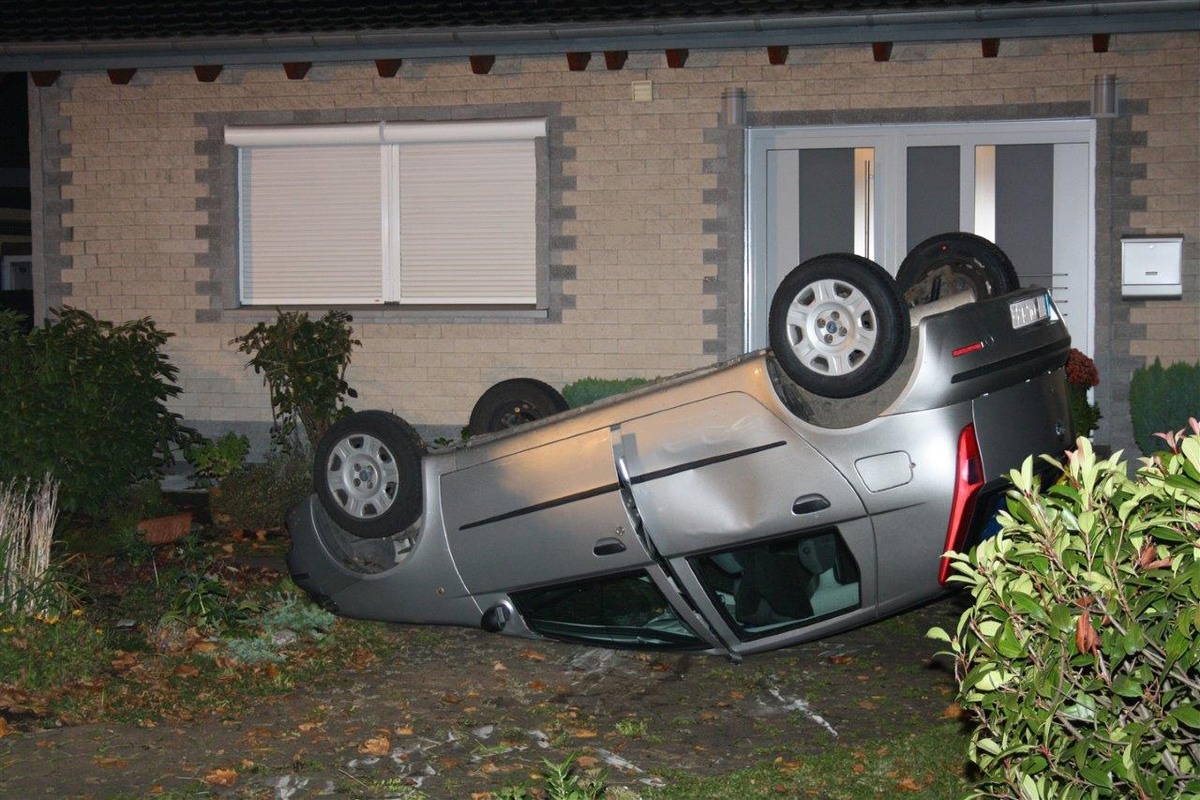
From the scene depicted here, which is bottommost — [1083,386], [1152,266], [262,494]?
[262,494]

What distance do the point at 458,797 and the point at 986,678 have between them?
258 cm

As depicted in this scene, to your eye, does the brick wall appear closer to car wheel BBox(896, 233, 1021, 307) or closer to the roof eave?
the roof eave

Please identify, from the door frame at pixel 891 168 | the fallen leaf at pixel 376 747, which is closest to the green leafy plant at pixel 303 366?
the door frame at pixel 891 168

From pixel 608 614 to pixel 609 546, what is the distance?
1.70 feet

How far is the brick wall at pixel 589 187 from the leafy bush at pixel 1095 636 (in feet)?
28.4

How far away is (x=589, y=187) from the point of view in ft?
39.0

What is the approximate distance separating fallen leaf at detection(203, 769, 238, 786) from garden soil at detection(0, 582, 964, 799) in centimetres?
Answer: 1

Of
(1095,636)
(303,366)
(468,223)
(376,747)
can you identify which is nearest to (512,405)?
(376,747)

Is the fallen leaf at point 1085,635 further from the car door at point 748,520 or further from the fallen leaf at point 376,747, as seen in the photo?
the fallen leaf at point 376,747

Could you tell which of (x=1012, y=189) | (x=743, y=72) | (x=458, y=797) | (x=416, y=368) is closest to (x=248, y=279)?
(x=416, y=368)

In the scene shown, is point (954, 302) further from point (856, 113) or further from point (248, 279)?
point (248, 279)

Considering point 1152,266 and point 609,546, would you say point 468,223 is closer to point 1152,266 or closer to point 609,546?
point 1152,266

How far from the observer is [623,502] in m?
6.12

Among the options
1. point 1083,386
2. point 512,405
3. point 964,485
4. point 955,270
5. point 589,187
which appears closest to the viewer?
point 964,485
